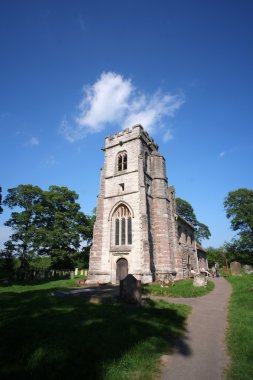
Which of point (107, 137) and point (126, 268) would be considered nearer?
point (126, 268)

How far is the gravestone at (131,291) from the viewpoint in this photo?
10320 mm

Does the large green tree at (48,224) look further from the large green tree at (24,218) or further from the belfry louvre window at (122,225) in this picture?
the belfry louvre window at (122,225)

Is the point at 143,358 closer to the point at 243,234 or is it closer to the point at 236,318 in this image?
the point at 236,318

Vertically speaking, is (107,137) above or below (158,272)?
above

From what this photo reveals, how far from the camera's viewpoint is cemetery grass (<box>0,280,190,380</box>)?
4.20m

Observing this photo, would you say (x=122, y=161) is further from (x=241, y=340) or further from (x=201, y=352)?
(x=201, y=352)

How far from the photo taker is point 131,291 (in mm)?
10570

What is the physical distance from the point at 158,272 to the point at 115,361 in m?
17.3

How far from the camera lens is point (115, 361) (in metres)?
4.65

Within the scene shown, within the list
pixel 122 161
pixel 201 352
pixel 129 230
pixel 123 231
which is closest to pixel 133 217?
pixel 129 230

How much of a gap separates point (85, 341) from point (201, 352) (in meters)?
2.95

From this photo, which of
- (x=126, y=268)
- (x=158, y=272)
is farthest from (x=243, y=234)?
(x=126, y=268)

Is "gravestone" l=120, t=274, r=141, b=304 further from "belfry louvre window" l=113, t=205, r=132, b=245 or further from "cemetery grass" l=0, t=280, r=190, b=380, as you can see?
"belfry louvre window" l=113, t=205, r=132, b=245

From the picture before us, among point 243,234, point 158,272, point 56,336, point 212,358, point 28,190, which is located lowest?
point 212,358
